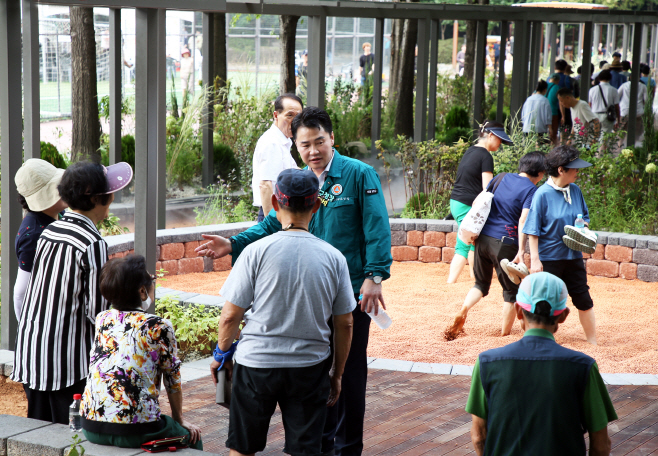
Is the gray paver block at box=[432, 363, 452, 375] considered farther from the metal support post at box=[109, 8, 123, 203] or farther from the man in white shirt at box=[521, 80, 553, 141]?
the man in white shirt at box=[521, 80, 553, 141]

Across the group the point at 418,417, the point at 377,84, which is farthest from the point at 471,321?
the point at 377,84

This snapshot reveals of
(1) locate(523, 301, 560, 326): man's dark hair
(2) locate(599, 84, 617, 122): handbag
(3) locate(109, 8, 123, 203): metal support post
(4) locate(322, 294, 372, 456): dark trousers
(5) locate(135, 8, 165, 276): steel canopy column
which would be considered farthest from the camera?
(2) locate(599, 84, 617, 122): handbag

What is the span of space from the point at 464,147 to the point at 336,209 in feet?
24.1

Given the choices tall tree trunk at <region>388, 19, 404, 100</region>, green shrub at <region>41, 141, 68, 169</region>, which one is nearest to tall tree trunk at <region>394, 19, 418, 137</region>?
tall tree trunk at <region>388, 19, 404, 100</region>

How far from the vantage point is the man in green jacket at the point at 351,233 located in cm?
357

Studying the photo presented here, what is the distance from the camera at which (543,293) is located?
2531 mm

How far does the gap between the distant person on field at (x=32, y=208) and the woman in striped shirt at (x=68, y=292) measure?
0.43m

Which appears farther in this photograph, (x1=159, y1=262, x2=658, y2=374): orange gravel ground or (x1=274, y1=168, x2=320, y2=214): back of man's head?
(x1=159, y1=262, x2=658, y2=374): orange gravel ground

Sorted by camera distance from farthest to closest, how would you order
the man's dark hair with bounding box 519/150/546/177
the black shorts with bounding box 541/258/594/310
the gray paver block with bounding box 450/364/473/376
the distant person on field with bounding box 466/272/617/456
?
the man's dark hair with bounding box 519/150/546/177
the black shorts with bounding box 541/258/594/310
the gray paver block with bounding box 450/364/473/376
the distant person on field with bounding box 466/272/617/456

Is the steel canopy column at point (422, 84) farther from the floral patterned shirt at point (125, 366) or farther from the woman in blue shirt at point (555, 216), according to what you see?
the floral patterned shirt at point (125, 366)

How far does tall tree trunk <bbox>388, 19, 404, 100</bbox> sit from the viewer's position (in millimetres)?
18953

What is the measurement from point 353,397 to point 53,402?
1.35 meters

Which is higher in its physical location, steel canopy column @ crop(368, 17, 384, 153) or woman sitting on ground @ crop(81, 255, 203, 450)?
steel canopy column @ crop(368, 17, 384, 153)

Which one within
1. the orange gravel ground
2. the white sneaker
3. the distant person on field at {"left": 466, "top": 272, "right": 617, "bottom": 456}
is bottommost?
the orange gravel ground
